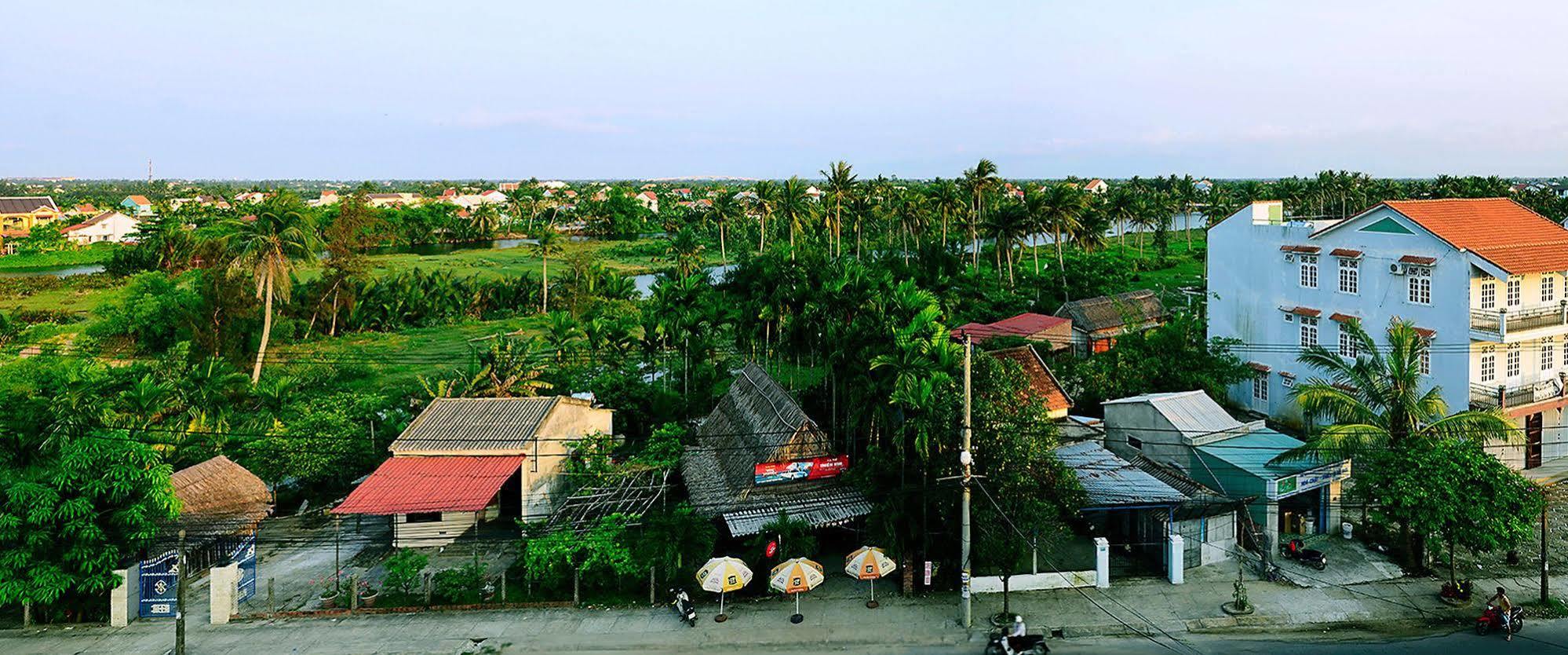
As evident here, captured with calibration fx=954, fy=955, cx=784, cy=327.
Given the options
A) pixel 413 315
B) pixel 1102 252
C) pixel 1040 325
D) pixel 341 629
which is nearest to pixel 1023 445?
pixel 341 629

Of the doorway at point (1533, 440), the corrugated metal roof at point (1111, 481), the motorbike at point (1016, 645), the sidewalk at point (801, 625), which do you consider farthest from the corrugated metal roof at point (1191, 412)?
the motorbike at point (1016, 645)

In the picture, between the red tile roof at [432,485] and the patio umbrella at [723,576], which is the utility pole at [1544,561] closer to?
the patio umbrella at [723,576]

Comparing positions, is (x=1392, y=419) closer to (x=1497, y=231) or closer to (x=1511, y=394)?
(x=1511, y=394)

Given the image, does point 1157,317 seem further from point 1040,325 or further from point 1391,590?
point 1391,590

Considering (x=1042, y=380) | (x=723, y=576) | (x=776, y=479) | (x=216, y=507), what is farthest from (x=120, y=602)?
(x=1042, y=380)

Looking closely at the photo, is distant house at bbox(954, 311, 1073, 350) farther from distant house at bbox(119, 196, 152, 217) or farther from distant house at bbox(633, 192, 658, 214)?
distant house at bbox(119, 196, 152, 217)

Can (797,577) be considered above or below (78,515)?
below
